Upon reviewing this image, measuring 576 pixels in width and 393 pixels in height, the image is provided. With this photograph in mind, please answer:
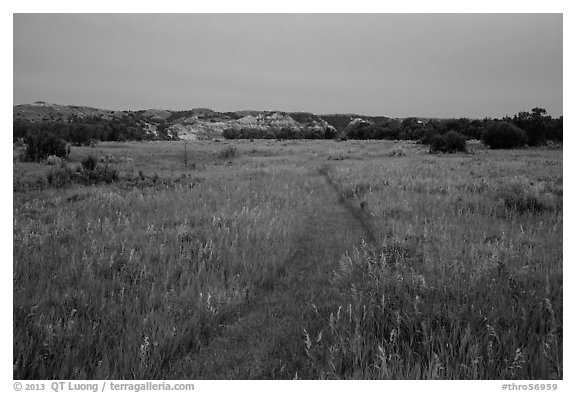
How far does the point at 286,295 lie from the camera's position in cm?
485

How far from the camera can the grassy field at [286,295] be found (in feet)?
10.4

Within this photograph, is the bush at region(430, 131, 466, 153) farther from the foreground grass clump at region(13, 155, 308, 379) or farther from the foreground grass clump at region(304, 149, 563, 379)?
the foreground grass clump at region(13, 155, 308, 379)

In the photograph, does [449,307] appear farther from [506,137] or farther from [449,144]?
A: [506,137]

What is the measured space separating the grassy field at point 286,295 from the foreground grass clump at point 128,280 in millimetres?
23

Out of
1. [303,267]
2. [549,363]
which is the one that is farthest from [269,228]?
[549,363]

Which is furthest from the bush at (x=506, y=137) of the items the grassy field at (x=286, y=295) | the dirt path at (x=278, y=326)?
the dirt path at (x=278, y=326)

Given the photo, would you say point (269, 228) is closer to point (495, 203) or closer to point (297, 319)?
point (297, 319)

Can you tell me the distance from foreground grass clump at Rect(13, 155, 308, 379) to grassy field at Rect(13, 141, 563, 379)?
2cm

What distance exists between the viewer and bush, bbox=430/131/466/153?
33312 mm

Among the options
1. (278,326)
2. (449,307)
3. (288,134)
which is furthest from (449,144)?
(288,134)

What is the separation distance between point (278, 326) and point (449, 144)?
114 feet

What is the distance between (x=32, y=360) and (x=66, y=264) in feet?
7.58

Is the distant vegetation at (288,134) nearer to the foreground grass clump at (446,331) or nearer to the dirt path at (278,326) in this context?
the dirt path at (278,326)

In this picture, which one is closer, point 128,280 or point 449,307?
point 449,307
